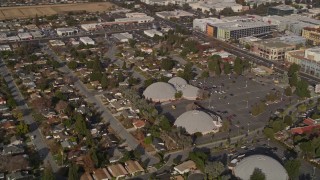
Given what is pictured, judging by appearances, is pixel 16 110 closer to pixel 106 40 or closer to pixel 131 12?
pixel 106 40

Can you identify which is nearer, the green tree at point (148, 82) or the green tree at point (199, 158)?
the green tree at point (199, 158)

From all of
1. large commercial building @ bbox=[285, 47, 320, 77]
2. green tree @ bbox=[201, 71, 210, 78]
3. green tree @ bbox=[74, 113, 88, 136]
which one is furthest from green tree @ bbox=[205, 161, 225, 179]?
large commercial building @ bbox=[285, 47, 320, 77]

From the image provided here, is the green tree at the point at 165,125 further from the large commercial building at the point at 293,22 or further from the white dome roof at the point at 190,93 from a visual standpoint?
the large commercial building at the point at 293,22

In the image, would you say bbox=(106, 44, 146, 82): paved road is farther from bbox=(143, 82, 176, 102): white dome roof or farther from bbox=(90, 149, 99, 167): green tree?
bbox=(90, 149, 99, 167): green tree

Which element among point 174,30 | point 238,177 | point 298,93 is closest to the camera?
point 238,177

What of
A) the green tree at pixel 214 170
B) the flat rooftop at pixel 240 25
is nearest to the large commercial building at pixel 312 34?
the flat rooftop at pixel 240 25

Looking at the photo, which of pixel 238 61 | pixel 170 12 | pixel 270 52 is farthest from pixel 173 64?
pixel 170 12

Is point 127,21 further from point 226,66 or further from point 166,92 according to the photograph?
point 166,92
